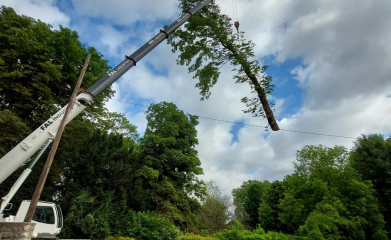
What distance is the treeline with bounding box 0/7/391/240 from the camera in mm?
13773

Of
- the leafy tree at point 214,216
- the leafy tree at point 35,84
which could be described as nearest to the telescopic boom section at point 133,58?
the leafy tree at point 35,84

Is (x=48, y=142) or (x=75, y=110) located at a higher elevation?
(x=75, y=110)

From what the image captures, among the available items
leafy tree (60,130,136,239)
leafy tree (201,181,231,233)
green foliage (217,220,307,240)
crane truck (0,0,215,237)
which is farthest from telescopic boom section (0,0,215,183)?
leafy tree (201,181,231,233)

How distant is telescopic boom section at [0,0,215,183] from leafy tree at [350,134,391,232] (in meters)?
30.1

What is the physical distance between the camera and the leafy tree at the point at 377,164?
84.3ft

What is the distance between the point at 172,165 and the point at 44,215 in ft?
39.5

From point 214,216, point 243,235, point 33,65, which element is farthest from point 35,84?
point 214,216

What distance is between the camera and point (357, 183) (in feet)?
74.5

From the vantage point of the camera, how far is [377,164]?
26.4 meters

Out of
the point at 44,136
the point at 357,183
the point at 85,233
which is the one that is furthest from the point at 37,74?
the point at 357,183

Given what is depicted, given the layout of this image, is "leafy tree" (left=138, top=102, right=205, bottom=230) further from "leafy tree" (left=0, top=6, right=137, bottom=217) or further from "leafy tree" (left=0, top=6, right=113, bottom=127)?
"leafy tree" (left=0, top=6, right=113, bottom=127)

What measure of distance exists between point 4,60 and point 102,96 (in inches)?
271

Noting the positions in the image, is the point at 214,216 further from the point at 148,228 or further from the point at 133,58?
the point at 133,58

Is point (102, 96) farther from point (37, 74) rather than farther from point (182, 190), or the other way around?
point (182, 190)
